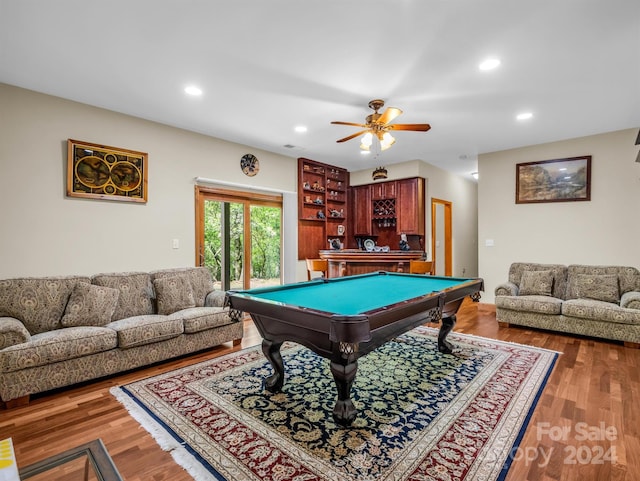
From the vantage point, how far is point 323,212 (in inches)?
266

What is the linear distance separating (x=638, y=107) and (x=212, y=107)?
196 inches

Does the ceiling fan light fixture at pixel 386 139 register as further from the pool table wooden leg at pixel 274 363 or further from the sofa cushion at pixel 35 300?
the sofa cushion at pixel 35 300

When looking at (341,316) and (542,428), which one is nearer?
(341,316)

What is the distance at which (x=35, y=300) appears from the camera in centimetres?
295

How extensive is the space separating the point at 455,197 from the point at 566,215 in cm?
296

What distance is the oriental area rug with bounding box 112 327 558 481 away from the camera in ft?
5.76

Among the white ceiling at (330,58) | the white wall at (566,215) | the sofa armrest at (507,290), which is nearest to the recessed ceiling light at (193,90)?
the white ceiling at (330,58)

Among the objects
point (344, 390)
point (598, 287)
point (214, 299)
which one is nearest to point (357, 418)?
point (344, 390)

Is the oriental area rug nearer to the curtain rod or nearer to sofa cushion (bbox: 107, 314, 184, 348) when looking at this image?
sofa cushion (bbox: 107, 314, 184, 348)

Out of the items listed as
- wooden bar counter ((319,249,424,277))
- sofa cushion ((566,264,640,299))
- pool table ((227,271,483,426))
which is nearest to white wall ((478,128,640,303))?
sofa cushion ((566,264,640,299))

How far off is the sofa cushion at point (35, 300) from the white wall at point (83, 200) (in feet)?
1.62

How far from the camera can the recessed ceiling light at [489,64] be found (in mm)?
2803

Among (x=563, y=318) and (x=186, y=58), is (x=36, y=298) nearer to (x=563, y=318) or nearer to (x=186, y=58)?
(x=186, y=58)

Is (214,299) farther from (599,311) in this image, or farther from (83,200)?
(599,311)
